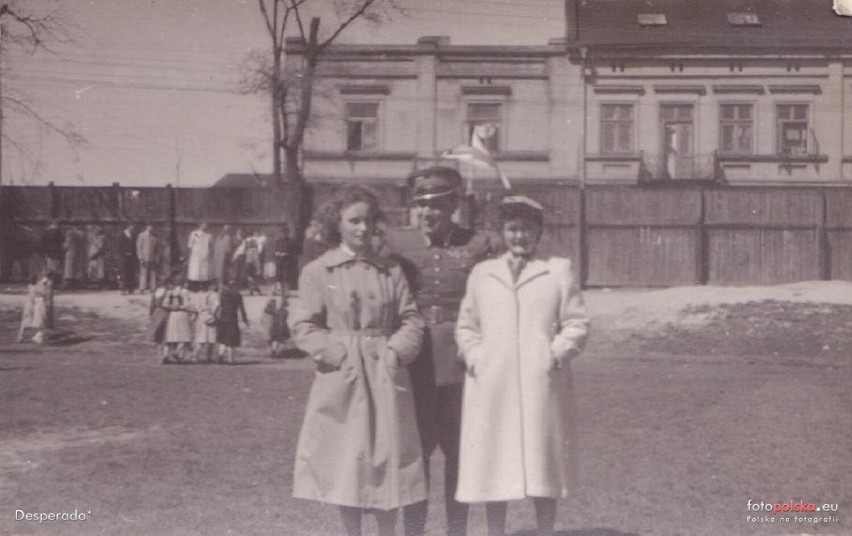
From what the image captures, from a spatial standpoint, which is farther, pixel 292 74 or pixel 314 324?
pixel 292 74

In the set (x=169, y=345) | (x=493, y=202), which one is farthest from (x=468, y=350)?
(x=169, y=345)

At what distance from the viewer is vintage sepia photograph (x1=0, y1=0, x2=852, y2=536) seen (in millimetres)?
3059

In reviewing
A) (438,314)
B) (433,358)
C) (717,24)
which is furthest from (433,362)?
(717,24)

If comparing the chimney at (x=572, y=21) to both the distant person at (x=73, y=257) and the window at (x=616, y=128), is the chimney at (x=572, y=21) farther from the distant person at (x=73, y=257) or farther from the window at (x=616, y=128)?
the distant person at (x=73, y=257)

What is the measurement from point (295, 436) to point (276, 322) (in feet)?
4.00

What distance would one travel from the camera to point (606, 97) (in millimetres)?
5141

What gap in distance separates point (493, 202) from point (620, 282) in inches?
91.0

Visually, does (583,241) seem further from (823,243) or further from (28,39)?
(28,39)

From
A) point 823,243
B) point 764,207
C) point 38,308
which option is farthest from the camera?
point 38,308

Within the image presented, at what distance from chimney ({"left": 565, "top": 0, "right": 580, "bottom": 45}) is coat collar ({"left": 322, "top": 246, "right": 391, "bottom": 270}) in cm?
206

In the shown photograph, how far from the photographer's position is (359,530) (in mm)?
3047

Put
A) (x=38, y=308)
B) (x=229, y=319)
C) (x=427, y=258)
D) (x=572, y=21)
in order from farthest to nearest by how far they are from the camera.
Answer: (x=229, y=319) → (x=38, y=308) → (x=572, y=21) → (x=427, y=258)

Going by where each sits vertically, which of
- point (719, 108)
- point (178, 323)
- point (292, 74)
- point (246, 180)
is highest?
point (292, 74)

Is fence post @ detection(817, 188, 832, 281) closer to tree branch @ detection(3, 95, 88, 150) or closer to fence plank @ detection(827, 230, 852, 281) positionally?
fence plank @ detection(827, 230, 852, 281)
